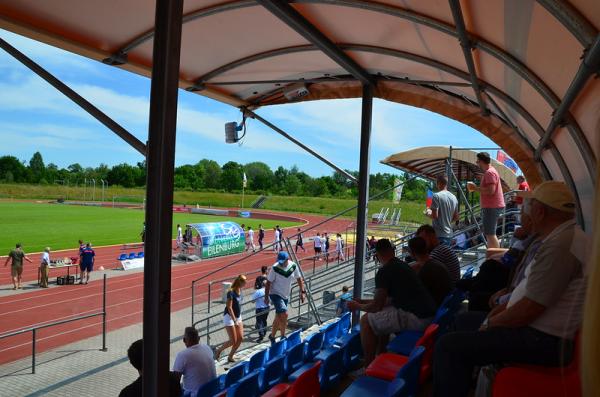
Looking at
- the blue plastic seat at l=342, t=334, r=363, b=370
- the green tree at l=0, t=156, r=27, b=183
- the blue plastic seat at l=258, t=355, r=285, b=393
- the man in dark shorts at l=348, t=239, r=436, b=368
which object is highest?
the green tree at l=0, t=156, r=27, b=183

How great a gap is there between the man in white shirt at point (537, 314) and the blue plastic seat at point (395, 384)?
263 millimetres

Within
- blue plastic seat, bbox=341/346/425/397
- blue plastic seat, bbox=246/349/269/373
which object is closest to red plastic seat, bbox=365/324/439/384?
blue plastic seat, bbox=341/346/425/397

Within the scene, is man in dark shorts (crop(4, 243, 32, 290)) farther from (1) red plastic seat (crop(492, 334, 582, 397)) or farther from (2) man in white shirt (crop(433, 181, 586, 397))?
(1) red plastic seat (crop(492, 334, 582, 397))

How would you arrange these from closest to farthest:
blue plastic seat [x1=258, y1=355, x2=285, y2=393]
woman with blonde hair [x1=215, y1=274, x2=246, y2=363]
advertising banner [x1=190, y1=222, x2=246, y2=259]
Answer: blue plastic seat [x1=258, y1=355, x2=285, y2=393] < woman with blonde hair [x1=215, y1=274, x2=246, y2=363] < advertising banner [x1=190, y1=222, x2=246, y2=259]

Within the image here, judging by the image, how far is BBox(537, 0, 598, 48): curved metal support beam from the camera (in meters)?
2.26

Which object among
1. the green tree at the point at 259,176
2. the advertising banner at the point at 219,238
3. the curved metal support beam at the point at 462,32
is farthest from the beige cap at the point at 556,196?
the green tree at the point at 259,176

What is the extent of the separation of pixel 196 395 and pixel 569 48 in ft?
14.7

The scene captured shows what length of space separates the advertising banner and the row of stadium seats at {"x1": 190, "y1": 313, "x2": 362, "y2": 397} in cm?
2368

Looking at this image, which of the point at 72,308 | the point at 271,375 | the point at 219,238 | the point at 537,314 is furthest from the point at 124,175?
the point at 537,314

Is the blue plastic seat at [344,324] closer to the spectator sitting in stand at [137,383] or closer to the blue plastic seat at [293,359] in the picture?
the blue plastic seat at [293,359]

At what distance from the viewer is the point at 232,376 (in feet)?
17.7

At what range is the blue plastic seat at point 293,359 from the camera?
4988 mm

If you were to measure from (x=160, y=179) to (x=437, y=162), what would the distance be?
15540mm

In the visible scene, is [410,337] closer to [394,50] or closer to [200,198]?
[394,50]
